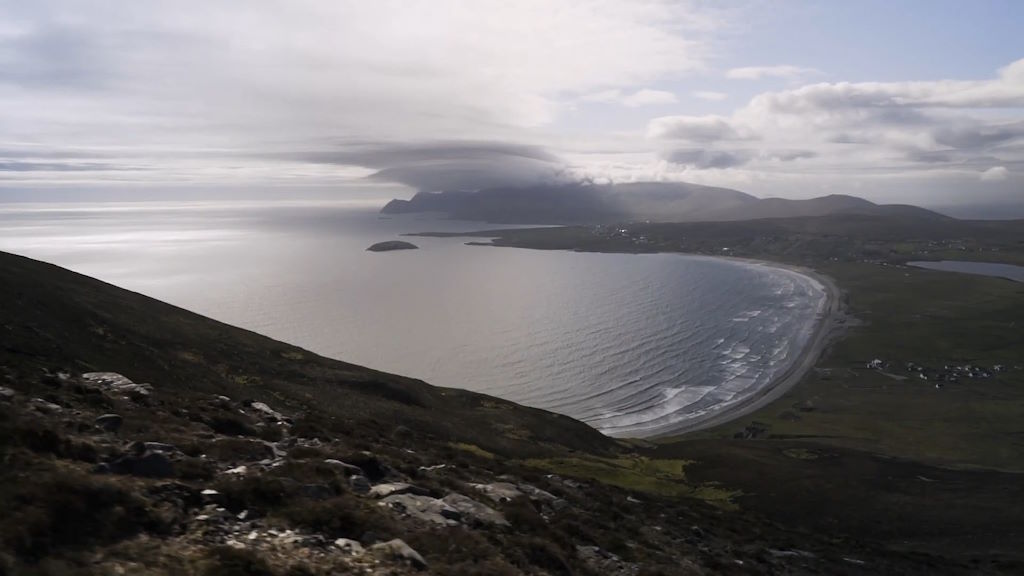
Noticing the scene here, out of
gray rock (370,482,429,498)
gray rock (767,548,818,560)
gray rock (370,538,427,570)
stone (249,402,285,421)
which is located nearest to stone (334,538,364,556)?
gray rock (370,538,427,570)

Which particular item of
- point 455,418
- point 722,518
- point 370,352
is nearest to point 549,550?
point 722,518

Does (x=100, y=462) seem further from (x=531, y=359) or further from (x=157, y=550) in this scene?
(x=531, y=359)

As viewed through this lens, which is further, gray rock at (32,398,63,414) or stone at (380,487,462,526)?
gray rock at (32,398,63,414)

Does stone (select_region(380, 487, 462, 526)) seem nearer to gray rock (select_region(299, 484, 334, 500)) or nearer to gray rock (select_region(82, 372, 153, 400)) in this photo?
gray rock (select_region(299, 484, 334, 500))

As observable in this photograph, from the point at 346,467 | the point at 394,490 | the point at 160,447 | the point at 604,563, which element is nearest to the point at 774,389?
the point at 604,563

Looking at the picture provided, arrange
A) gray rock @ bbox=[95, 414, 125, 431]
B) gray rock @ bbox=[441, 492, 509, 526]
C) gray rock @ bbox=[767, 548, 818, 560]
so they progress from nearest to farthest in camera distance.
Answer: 1. gray rock @ bbox=[95, 414, 125, 431]
2. gray rock @ bbox=[441, 492, 509, 526]
3. gray rock @ bbox=[767, 548, 818, 560]
